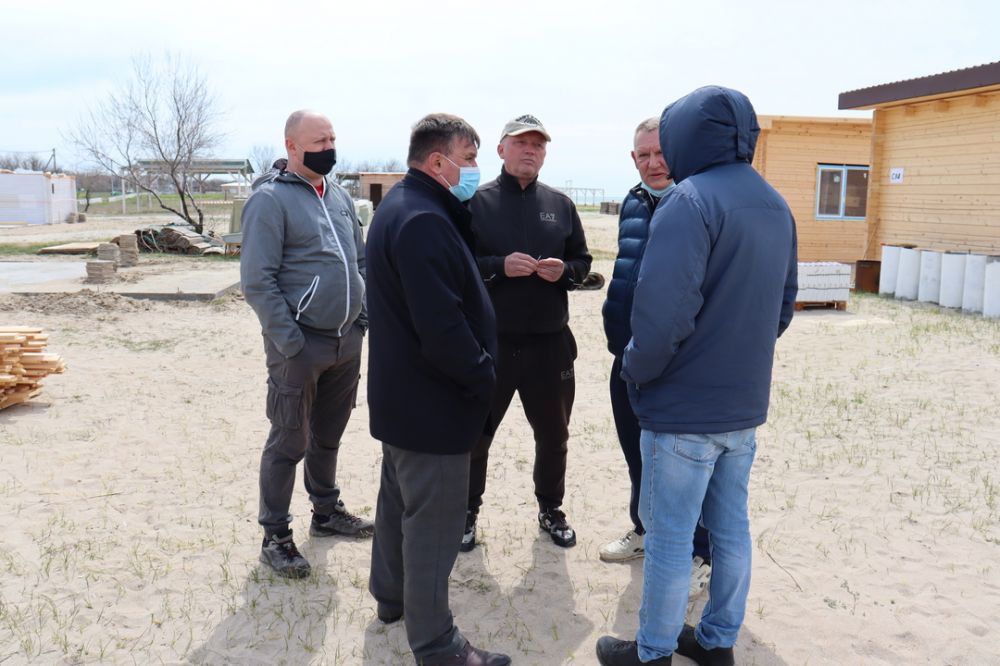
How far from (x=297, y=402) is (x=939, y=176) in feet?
47.2

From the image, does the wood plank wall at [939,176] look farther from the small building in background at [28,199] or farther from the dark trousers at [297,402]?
the small building in background at [28,199]

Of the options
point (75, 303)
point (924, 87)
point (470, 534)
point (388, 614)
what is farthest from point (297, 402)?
point (924, 87)

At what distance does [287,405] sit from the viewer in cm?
373

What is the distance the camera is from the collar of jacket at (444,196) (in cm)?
290

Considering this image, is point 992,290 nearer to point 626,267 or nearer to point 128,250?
point 626,267

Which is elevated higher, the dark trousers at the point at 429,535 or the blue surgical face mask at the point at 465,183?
the blue surgical face mask at the point at 465,183

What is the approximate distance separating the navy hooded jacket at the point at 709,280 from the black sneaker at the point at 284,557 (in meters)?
1.95

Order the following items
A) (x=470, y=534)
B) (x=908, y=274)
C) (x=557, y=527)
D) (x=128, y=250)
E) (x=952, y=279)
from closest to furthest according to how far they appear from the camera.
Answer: (x=470, y=534), (x=557, y=527), (x=952, y=279), (x=908, y=274), (x=128, y=250)

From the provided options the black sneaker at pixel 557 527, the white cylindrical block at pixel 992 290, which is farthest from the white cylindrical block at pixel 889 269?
the black sneaker at pixel 557 527

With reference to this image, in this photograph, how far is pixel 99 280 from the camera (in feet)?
44.7

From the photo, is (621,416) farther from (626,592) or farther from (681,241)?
(681,241)

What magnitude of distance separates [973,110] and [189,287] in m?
13.3

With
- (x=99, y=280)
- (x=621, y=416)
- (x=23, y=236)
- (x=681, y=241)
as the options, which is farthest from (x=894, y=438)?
(x=23, y=236)

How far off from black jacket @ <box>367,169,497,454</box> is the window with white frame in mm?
17038
